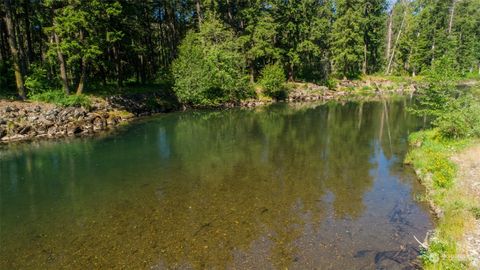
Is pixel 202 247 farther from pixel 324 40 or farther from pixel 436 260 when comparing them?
pixel 324 40

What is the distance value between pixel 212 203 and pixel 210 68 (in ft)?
111

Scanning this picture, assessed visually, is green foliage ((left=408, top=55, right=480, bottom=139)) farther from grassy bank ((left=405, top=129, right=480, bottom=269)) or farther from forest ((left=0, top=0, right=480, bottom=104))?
forest ((left=0, top=0, right=480, bottom=104))

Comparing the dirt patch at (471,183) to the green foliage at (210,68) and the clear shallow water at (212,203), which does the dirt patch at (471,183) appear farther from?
the green foliage at (210,68)

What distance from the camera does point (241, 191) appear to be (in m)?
16.5

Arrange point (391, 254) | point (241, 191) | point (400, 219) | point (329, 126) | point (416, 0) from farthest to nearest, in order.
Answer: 1. point (416, 0)
2. point (329, 126)
3. point (241, 191)
4. point (400, 219)
5. point (391, 254)

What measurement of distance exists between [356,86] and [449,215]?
2358 inches

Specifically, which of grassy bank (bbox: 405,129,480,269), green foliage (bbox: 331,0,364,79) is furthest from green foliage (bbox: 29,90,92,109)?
green foliage (bbox: 331,0,364,79)

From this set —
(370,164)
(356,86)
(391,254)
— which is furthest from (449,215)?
(356,86)

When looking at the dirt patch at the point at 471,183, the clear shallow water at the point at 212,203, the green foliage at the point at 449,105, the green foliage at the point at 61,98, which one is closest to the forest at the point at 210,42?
A: the green foliage at the point at 61,98

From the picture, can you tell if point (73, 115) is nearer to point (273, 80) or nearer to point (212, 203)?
point (212, 203)

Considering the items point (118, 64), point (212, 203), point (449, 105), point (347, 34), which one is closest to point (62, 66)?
point (118, 64)

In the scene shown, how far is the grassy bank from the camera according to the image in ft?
30.7

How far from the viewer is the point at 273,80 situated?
53031 mm

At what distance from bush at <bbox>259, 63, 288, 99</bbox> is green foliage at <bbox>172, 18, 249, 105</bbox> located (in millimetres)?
3687
